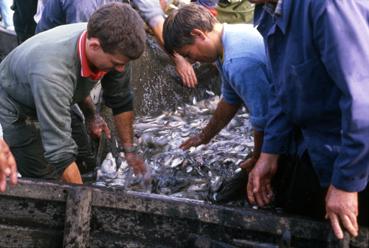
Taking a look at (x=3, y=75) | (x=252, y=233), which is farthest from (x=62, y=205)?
(x=3, y=75)

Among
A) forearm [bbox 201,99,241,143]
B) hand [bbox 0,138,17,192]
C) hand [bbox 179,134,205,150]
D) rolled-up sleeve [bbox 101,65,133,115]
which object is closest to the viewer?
hand [bbox 0,138,17,192]

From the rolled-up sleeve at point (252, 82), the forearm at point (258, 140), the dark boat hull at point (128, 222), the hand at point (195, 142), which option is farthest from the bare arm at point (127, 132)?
the dark boat hull at point (128, 222)

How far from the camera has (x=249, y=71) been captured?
10.1 ft

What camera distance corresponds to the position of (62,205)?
9.01 ft

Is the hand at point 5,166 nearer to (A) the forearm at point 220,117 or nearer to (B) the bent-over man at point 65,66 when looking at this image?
(B) the bent-over man at point 65,66

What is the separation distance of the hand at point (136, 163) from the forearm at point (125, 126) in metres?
0.09

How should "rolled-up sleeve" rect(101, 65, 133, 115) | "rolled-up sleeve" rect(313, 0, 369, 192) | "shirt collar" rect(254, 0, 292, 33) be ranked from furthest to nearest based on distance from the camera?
1. "rolled-up sleeve" rect(101, 65, 133, 115)
2. "shirt collar" rect(254, 0, 292, 33)
3. "rolled-up sleeve" rect(313, 0, 369, 192)

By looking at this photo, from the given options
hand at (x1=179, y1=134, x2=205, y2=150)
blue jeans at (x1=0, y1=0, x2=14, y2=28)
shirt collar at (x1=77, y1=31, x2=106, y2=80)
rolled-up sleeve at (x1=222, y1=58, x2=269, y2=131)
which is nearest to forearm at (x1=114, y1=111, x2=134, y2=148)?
hand at (x1=179, y1=134, x2=205, y2=150)

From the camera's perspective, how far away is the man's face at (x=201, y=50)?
3314 mm

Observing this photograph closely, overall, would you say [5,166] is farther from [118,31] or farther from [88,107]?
[88,107]

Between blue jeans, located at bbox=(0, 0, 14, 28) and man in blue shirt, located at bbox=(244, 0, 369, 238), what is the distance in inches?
256

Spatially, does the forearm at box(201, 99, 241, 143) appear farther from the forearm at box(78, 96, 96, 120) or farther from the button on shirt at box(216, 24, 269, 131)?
the forearm at box(78, 96, 96, 120)

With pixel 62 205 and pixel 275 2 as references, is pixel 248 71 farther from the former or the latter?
pixel 62 205

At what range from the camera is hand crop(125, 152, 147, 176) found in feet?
13.4
